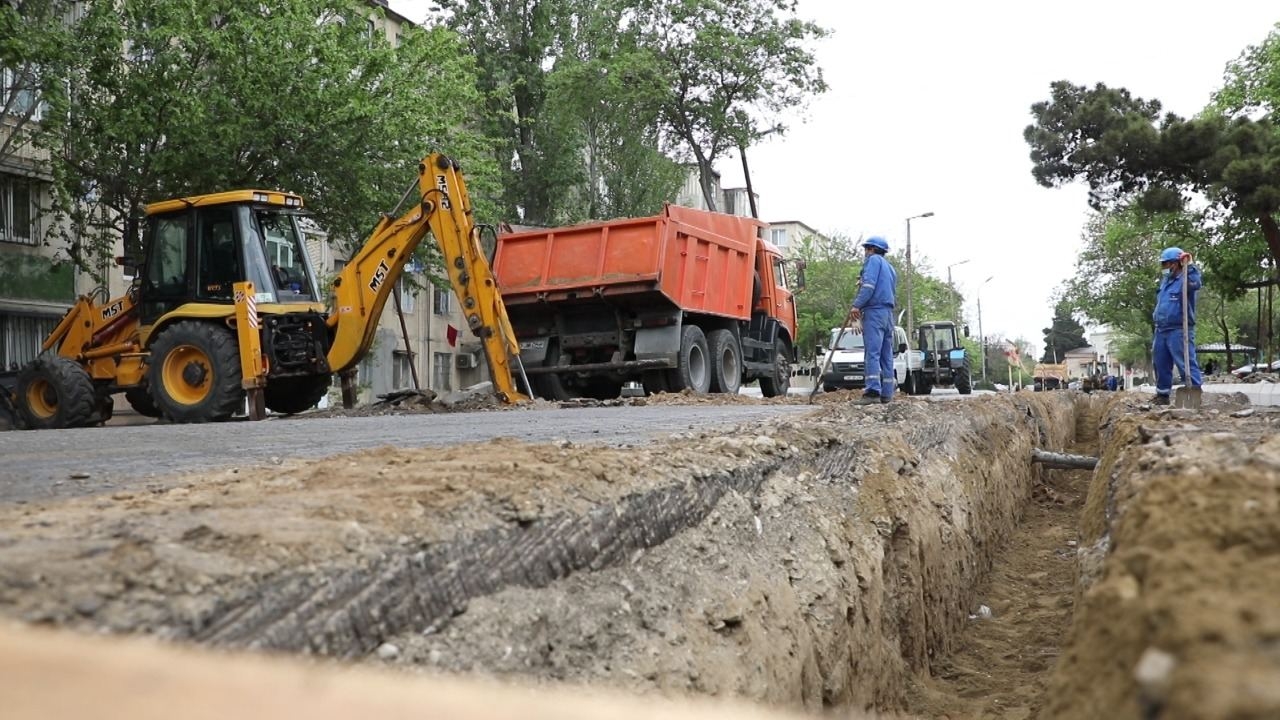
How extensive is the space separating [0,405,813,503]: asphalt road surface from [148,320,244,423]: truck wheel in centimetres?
225

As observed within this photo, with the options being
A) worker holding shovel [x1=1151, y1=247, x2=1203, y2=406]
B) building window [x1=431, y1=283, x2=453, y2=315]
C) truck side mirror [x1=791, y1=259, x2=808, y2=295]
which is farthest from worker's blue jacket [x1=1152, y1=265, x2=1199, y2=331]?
building window [x1=431, y1=283, x2=453, y2=315]

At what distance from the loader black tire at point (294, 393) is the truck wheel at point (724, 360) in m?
5.23

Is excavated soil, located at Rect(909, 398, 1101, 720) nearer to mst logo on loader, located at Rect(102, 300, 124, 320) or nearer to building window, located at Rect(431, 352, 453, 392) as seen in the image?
mst logo on loader, located at Rect(102, 300, 124, 320)

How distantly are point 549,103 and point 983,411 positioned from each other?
22.7 metres

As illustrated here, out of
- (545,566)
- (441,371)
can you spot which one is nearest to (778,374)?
(545,566)

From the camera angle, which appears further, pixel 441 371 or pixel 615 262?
pixel 441 371

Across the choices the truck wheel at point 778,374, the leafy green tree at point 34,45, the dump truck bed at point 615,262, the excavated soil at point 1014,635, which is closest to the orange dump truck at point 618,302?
the dump truck bed at point 615,262

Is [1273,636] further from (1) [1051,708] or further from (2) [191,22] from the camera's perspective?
(2) [191,22]

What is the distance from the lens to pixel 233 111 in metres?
16.0

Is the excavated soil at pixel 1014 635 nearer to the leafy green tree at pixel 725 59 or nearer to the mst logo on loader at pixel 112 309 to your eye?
the mst logo on loader at pixel 112 309

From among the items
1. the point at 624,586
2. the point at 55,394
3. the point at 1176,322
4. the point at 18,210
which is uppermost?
the point at 18,210

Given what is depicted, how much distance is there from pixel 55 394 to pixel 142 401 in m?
0.89

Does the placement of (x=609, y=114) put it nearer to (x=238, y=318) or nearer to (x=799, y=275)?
(x=799, y=275)

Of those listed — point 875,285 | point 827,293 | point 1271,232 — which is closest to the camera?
point 875,285
